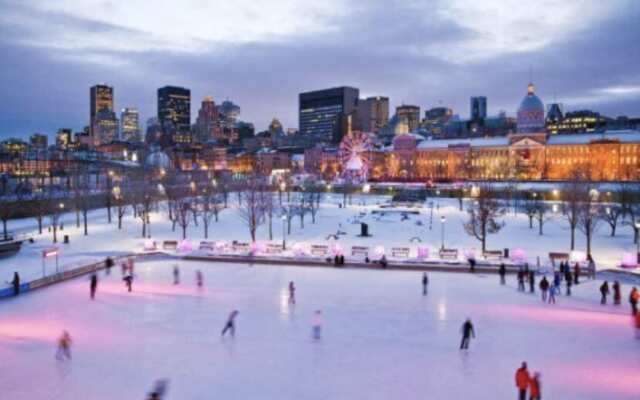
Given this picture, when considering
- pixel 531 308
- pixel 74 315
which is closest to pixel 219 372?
pixel 74 315

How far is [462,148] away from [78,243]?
130077 millimetres

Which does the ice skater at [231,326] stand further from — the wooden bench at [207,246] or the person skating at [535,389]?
the wooden bench at [207,246]

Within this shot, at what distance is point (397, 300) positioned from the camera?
2372 centimetres

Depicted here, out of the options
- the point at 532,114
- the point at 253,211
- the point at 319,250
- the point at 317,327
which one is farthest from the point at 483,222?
the point at 532,114

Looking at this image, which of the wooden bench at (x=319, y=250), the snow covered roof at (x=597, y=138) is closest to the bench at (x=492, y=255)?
the wooden bench at (x=319, y=250)

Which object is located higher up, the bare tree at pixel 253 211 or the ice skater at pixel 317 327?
the bare tree at pixel 253 211

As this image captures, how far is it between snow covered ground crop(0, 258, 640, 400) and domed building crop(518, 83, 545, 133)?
12586 cm

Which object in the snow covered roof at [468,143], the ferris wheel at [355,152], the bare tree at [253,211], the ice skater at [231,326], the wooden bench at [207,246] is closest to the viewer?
the ice skater at [231,326]

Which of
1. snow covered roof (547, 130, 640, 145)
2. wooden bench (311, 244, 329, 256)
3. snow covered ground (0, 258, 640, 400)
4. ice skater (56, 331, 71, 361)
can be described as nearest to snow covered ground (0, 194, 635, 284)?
wooden bench (311, 244, 329, 256)

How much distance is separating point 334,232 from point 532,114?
362ft

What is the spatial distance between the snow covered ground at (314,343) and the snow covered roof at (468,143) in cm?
13177

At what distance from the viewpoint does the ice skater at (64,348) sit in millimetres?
16492

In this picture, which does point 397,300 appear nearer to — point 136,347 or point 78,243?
point 136,347

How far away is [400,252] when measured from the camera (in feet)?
115
